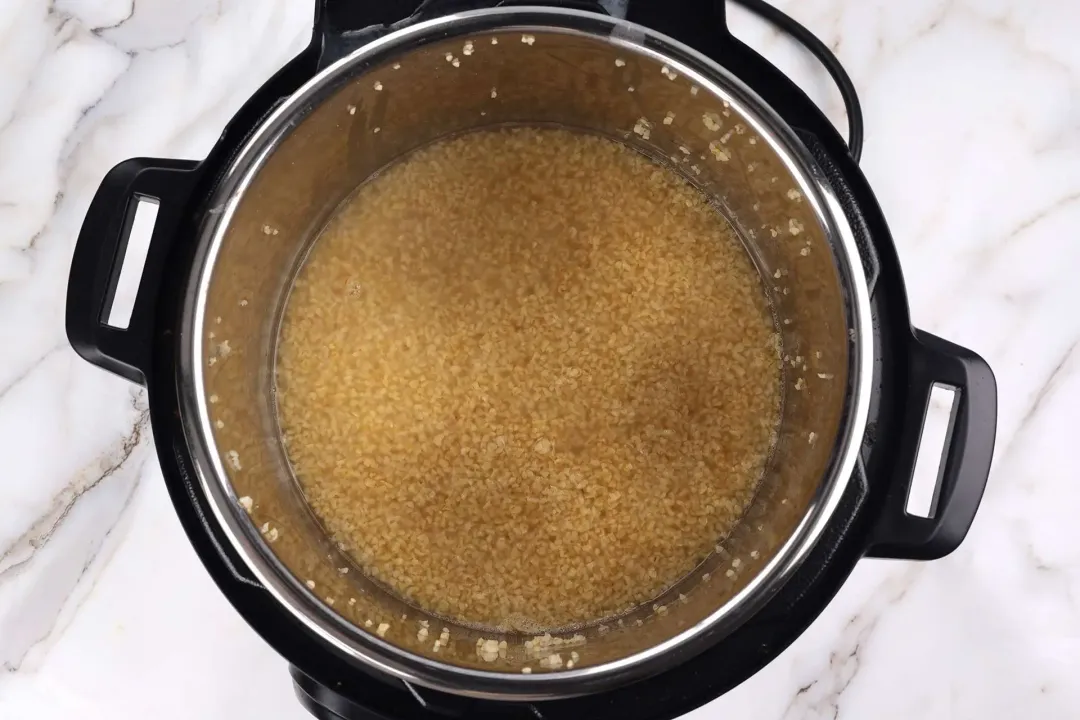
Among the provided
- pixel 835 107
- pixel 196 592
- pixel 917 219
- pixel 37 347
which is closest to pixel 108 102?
pixel 37 347

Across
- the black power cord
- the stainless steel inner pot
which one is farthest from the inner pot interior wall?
the black power cord

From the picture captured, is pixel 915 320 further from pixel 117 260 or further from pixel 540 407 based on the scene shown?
pixel 117 260

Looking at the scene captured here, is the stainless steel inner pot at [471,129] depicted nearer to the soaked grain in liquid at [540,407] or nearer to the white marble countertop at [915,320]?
the soaked grain in liquid at [540,407]

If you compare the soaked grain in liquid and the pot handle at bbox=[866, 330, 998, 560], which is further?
the soaked grain in liquid

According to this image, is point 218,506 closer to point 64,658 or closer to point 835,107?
point 64,658

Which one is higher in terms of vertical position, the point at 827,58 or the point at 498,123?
the point at 827,58

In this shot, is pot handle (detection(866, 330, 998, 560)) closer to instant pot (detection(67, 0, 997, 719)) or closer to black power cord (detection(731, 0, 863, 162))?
instant pot (detection(67, 0, 997, 719))

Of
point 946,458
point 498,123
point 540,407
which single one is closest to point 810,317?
point 946,458
